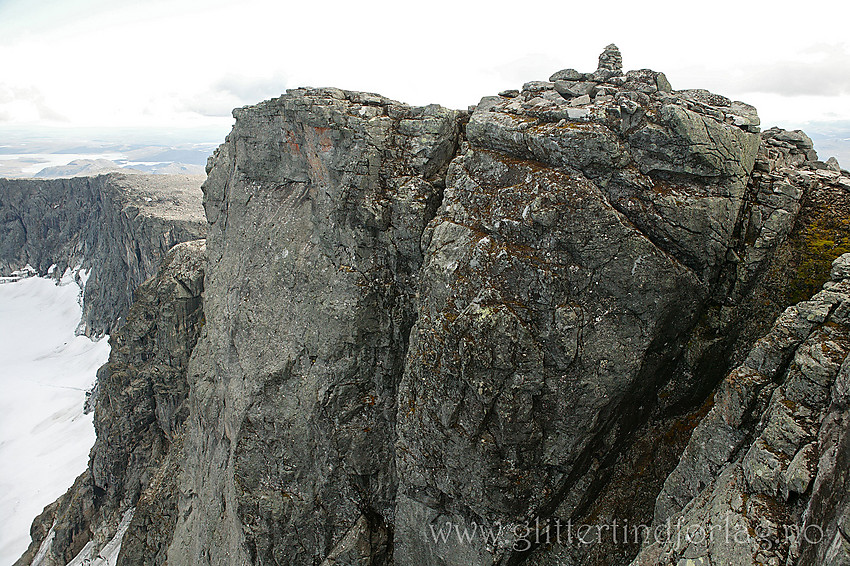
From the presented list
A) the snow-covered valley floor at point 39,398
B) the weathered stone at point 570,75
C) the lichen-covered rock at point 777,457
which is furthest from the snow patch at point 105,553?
the weathered stone at point 570,75

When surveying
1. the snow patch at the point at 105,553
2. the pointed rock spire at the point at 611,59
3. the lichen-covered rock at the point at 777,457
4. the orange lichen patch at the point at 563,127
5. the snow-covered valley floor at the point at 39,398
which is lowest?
the snow-covered valley floor at the point at 39,398

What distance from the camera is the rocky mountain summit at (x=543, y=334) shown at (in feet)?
39.6

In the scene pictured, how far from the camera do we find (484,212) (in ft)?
54.7

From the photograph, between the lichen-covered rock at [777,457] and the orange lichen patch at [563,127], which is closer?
the lichen-covered rock at [777,457]

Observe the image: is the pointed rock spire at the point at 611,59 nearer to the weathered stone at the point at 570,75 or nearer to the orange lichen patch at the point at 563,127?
the weathered stone at the point at 570,75

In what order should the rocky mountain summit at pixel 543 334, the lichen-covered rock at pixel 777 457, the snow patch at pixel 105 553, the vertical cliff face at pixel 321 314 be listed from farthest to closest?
the snow patch at pixel 105 553, the vertical cliff face at pixel 321 314, the rocky mountain summit at pixel 543 334, the lichen-covered rock at pixel 777 457

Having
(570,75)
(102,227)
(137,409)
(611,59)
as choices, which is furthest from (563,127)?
(102,227)

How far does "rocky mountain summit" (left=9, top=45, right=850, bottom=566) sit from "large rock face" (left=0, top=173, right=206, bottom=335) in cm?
8620

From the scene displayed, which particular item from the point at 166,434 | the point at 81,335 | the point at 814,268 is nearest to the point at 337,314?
the point at 814,268

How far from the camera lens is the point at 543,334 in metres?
15.6

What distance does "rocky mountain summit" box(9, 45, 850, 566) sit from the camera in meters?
12.1

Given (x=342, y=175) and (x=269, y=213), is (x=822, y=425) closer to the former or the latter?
(x=342, y=175)

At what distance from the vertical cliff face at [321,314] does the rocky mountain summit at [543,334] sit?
0.11m

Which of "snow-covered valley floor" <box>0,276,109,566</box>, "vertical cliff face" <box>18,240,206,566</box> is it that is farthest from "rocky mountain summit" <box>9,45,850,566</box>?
"snow-covered valley floor" <box>0,276,109,566</box>
